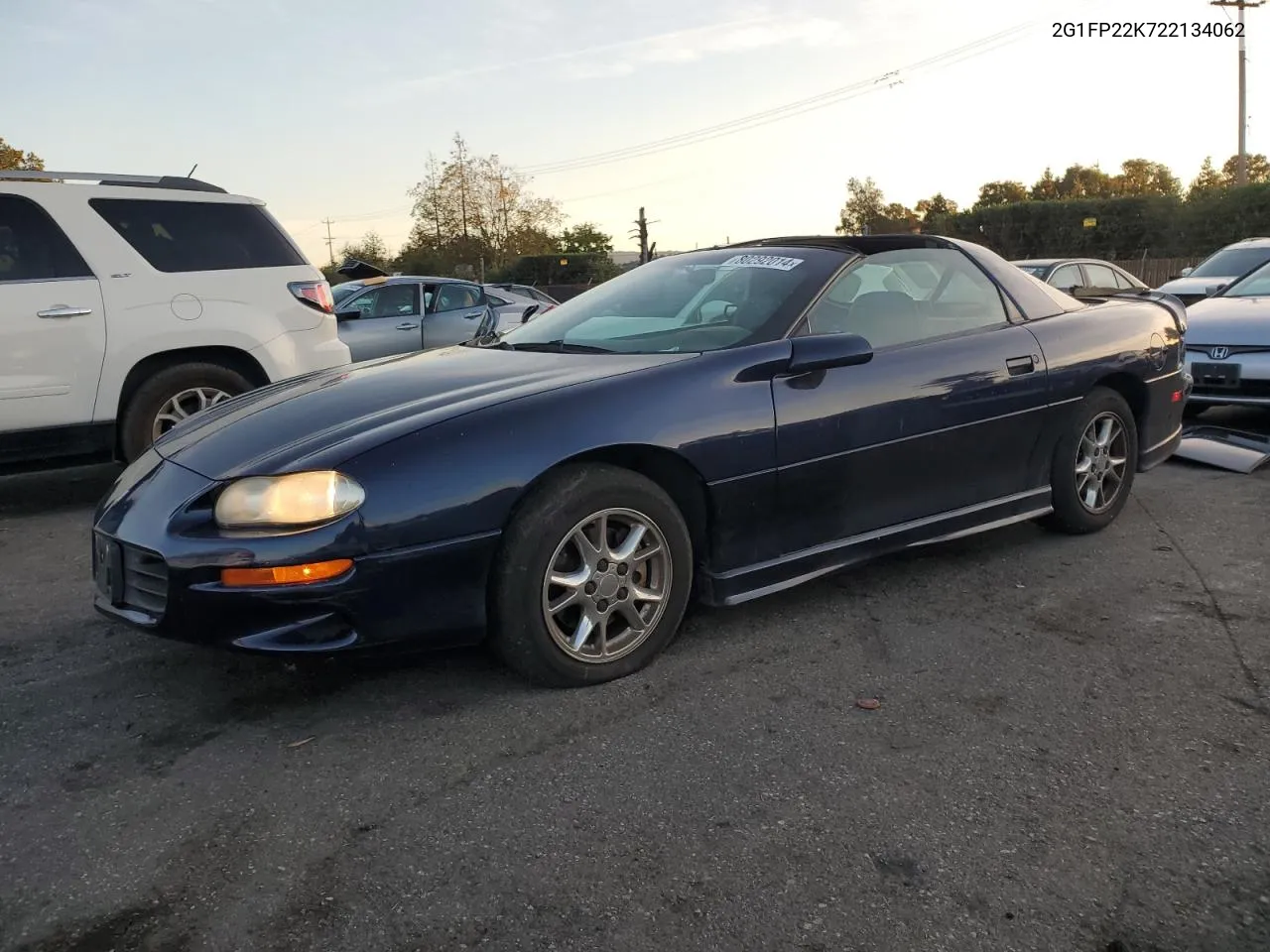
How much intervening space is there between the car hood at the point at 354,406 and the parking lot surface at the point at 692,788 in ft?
2.49

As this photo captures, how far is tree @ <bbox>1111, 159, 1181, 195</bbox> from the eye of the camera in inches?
2303

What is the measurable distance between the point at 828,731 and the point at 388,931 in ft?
4.44

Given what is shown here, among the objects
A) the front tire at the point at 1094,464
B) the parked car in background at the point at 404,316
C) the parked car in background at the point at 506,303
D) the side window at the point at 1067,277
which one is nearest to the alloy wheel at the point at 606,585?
the front tire at the point at 1094,464

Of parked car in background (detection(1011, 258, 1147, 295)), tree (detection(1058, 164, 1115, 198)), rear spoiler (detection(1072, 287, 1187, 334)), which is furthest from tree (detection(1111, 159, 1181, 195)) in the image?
rear spoiler (detection(1072, 287, 1187, 334))

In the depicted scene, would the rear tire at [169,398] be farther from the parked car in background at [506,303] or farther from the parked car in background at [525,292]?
A: the parked car in background at [525,292]

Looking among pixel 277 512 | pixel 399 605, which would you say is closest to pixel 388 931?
pixel 399 605

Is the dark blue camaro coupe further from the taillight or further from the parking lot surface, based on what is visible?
the taillight

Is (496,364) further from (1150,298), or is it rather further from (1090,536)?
(1150,298)

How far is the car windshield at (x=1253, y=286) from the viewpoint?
26.9 ft

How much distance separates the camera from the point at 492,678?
11.0ft

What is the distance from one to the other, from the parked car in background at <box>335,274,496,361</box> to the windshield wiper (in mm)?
7452

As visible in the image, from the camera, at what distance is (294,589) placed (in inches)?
112

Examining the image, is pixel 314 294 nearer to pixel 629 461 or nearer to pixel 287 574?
pixel 629 461

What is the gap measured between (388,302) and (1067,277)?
807 centimetres
